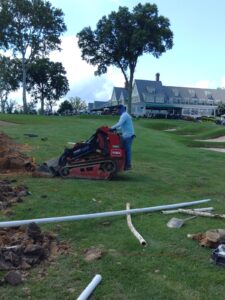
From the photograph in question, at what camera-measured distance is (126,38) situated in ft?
217

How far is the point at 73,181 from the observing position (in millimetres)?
11398

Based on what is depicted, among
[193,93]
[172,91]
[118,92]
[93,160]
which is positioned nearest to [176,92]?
[172,91]

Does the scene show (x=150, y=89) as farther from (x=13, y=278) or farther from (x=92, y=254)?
(x=13, y=278)

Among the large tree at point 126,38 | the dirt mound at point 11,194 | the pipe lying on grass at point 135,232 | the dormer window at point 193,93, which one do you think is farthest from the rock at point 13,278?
the dormer window at point 193,93

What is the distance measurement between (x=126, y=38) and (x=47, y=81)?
24.4 m

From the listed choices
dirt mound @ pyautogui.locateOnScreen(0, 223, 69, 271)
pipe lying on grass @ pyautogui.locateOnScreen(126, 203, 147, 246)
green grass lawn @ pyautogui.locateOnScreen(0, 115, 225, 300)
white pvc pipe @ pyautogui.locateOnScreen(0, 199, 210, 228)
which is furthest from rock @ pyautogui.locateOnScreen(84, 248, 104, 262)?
white pvc pipe @ pyautogui.locateOnScreen(0, 199, 210, 228)

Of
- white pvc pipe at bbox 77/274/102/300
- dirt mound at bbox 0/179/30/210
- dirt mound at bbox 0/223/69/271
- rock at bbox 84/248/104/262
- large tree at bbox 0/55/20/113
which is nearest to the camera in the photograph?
white pvc pipe at bbox 77/274/102/300

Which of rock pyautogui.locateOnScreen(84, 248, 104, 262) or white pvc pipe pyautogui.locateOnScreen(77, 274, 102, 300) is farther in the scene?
rock pyautogui.locateOnScreen(84, 248, 104, 262)

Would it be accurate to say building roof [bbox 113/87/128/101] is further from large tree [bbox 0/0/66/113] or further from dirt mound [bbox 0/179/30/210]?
dirt mound [bbox 0/179/30/210]

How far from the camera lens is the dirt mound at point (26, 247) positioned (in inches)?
214

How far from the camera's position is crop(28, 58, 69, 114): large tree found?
84.3 m

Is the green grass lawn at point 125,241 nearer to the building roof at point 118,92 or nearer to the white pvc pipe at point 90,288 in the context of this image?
the white pvc pipe at point 90,288

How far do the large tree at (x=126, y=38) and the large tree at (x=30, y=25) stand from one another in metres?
5.24

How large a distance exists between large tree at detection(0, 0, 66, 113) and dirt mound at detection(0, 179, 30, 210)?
183 feet
